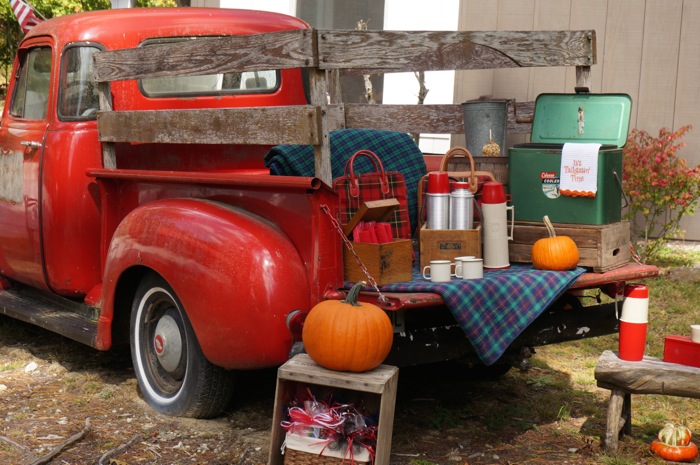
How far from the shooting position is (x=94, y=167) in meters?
4.84

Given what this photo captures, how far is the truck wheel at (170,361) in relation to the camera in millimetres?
3992

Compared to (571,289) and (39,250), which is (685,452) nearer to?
A: (571,289)

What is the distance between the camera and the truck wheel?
399 centimetres

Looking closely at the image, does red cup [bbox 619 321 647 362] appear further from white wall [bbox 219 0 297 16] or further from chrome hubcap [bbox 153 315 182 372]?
white wall [bbox 219 0 297 16]

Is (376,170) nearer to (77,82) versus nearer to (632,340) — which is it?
(632,340)

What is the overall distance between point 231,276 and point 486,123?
2139 millimetres

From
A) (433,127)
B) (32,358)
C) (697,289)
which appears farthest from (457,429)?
(697,289)

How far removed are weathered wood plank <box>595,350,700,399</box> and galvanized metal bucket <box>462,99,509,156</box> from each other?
1.61m

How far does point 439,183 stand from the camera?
13.0 ft

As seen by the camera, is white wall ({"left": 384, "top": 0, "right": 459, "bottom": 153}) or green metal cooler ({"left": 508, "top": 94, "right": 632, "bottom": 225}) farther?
white wall ({"left": 384, "top": 0, "right": 459, "bottom": 153})

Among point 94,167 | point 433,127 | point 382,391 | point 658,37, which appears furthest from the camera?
point 658,37

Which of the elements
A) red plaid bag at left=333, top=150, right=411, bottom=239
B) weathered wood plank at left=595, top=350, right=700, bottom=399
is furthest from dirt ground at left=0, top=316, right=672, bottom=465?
red plaid bag at left=333, top=150, right=411, bottom=239

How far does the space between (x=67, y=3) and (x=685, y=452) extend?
8852 mm

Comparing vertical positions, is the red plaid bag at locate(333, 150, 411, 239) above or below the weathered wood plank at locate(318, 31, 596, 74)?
below
